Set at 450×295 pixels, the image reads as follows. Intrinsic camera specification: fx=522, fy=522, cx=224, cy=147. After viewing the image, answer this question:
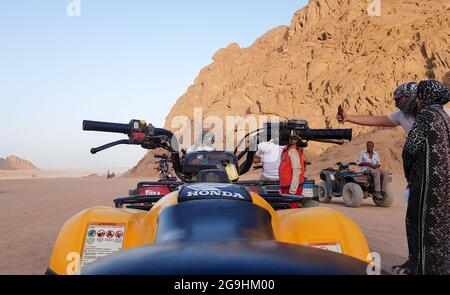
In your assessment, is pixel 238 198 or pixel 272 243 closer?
pixel 272 243

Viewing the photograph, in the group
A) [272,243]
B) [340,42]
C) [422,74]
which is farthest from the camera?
[340,42]

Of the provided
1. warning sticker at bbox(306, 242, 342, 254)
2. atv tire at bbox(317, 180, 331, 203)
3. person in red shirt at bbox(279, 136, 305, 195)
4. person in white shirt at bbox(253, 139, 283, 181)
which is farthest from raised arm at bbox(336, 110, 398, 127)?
atv tire at bbox(317, 180, 331, 203)

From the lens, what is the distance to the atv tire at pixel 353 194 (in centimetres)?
1315

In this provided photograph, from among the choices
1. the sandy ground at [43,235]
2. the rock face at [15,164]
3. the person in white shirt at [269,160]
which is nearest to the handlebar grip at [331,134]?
the sandy ground at [43,235]

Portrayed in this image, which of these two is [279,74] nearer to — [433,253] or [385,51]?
[385,51]

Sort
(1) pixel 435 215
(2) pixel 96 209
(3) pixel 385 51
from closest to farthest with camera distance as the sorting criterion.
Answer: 1. (2) pixel 96 209
2. (1) pixel 435 215
3. (3) pixel 385 51

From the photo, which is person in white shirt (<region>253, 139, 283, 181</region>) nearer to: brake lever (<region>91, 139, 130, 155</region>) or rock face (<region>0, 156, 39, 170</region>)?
brake lever (<region>91, 139, 130, 155</region>)

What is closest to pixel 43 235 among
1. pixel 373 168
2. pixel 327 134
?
pixel 327 134

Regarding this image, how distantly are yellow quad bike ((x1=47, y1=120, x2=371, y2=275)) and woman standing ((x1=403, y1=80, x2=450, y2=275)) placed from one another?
0.87m

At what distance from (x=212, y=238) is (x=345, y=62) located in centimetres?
5406
